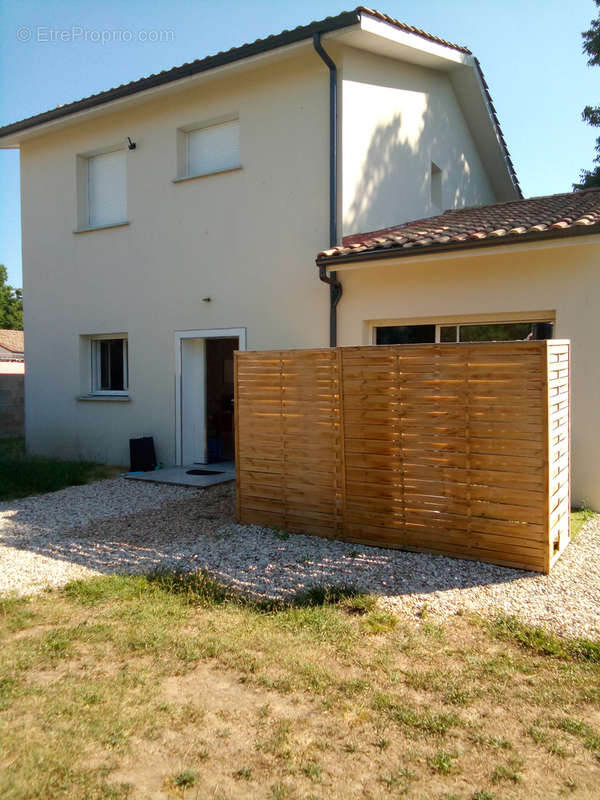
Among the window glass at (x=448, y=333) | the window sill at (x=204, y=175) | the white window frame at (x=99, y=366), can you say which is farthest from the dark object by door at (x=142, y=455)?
the window glass at (x=448, y=333)

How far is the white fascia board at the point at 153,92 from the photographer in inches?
381

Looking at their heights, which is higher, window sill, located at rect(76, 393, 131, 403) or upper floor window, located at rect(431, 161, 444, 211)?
upper floor window, located at rect(431, 161, 444, 211)

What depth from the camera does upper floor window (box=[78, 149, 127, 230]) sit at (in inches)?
496

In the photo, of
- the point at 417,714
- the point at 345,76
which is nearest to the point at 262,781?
the point at 417,714

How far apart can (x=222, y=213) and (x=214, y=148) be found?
1415mm

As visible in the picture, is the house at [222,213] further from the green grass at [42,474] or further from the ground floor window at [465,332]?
the green grass at [42,474]

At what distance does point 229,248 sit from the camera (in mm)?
10867

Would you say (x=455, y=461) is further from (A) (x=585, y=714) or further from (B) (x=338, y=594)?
(A) (x=585, y=714)

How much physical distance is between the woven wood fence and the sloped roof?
544cm

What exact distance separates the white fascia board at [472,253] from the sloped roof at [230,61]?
354 centimetres

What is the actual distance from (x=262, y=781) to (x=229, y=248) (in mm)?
9269

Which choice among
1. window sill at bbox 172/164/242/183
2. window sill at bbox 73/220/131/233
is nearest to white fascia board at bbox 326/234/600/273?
window sill at bbox 172/164/242/183

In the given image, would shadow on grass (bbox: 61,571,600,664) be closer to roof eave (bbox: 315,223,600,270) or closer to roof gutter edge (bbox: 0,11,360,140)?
roof eave (bbox: 315,223,600,270)

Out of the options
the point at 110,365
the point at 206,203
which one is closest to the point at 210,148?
the point at 206,203
